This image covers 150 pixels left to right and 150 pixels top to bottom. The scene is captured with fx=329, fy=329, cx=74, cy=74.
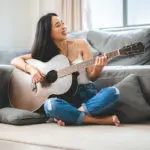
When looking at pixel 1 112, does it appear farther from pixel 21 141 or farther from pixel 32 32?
pixel 32 32

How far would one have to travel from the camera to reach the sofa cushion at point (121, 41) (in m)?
2.21

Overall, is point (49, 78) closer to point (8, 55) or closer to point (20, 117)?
point (20, 117)

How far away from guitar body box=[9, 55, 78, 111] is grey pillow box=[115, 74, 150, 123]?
10.5 inches

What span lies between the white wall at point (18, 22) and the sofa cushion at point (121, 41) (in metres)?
0.99

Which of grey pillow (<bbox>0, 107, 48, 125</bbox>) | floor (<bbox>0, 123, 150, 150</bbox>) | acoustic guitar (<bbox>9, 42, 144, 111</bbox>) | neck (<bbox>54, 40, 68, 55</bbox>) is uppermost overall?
neck (<bbox>54, 40, 68, 55</bbox>)

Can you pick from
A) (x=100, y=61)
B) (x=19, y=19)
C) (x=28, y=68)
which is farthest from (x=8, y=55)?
(x=100, y=61)

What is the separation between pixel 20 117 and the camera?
66.9 inches

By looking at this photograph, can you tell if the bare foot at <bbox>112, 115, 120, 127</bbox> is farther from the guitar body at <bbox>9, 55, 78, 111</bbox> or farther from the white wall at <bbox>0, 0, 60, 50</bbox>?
the white wall at <bbox>0, 0, 60, 50</bbox>

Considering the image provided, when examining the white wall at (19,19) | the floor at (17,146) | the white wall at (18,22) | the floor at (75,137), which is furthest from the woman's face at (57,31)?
the white wall at (18,22)

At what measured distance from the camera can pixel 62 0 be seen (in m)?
3.13

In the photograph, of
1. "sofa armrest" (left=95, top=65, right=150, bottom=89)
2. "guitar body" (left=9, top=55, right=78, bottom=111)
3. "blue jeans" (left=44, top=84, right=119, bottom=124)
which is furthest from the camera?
"sofa armrest" (left=95, top=65, right=150, bottom=89)

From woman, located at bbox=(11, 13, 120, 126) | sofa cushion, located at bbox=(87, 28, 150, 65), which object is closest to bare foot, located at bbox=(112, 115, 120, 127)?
woman, located at bbox=(11, 13, 120, 126)

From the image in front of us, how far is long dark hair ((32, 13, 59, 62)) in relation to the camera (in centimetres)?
197

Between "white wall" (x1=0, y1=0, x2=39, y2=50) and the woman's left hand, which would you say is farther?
"white wall" (x1=0, y1=0, x2=39, y2=50)
